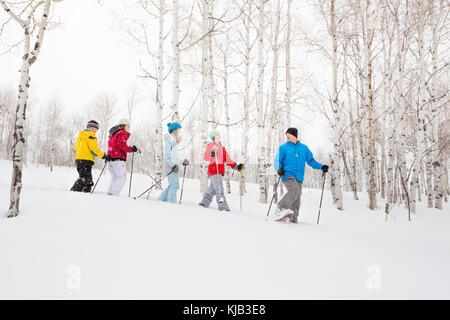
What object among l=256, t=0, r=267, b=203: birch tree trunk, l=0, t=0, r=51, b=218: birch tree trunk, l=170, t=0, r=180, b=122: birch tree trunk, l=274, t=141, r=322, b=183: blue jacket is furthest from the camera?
l=256, t=0, r=267, b=203: birch tree trunk

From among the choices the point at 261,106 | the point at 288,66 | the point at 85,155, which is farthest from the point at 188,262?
the point at 288,66

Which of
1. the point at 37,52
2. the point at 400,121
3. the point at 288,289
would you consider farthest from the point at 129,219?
the point at 400,121

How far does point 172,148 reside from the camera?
539cm

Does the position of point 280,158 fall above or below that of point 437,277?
above

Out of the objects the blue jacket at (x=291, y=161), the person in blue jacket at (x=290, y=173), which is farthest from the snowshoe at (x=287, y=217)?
the blue jacket at (x=291, y=161)

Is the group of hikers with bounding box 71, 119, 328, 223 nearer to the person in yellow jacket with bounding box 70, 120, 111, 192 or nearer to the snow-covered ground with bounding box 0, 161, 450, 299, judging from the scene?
the person in yellow jacket with bounding box 70, 120, 111, 192

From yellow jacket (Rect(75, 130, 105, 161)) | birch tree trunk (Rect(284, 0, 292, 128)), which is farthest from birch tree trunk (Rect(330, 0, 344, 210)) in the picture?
yellow jacket (Rect(75, 130, 105, 161))

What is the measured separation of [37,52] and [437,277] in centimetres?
550

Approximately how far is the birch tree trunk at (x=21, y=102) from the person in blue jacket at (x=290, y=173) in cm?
406

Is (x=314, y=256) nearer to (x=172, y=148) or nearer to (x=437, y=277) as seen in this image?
(x=437, y=277)

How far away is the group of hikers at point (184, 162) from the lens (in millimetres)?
4633

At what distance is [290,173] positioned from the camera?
464 centimetres

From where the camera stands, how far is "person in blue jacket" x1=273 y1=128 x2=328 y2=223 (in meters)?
4.57

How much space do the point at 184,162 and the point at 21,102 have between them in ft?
9.31
